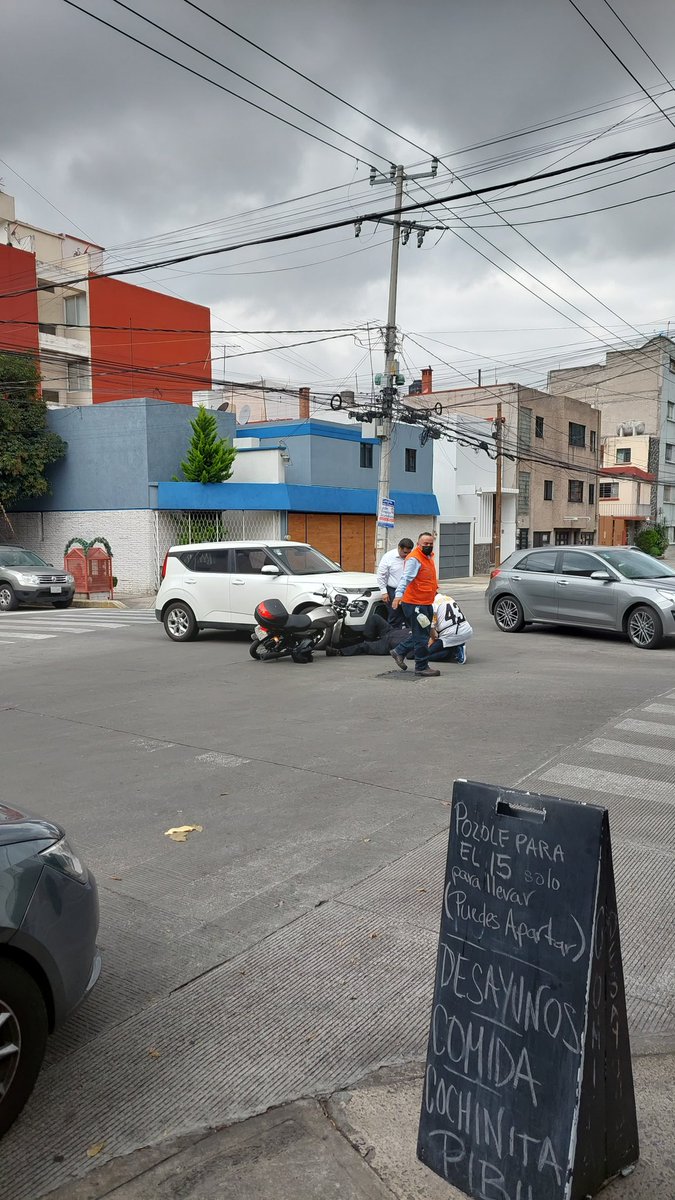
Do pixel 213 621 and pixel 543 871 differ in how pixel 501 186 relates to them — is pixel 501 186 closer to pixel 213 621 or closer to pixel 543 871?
pixel 213 621

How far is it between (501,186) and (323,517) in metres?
19.5

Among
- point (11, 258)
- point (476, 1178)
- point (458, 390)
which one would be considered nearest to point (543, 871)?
point (476, 1178)

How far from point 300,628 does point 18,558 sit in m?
14.1

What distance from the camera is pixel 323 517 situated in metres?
30.6

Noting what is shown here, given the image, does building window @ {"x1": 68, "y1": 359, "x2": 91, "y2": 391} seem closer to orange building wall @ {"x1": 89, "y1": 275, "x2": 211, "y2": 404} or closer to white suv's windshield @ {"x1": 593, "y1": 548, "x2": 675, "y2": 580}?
orange building wall @ {"x1": 89, "y1": 275, "x2": 211, "y2": 404}

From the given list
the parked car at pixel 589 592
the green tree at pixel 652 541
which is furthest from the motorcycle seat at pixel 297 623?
the green tree at pixel 652 541

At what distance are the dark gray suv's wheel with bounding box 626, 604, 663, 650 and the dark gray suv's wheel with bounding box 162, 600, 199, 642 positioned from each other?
7162mm

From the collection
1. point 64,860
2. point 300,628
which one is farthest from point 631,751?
point 300,628

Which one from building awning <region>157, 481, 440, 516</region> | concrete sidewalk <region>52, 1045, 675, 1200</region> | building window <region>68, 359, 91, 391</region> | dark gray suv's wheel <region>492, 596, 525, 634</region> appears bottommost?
concrete sidewalk <region>52, 1045, 675, 1200</region>

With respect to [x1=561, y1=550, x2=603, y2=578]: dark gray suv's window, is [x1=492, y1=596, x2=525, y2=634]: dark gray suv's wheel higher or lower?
lower

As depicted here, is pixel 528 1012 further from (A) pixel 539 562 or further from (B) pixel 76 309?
(B) pixel 76 309

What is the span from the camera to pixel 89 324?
43656 mm

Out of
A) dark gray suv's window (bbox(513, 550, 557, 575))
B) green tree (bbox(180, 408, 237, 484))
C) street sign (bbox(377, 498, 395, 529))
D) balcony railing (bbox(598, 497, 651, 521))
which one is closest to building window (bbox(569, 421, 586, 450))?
balcony railing (bbox(598, 497, 651, 521))

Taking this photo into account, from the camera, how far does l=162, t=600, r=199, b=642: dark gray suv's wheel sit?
15406 mm
